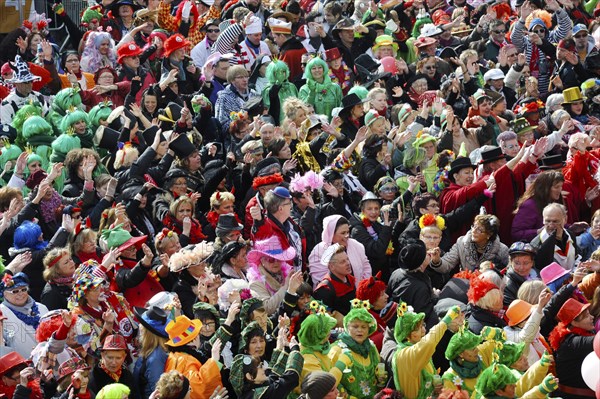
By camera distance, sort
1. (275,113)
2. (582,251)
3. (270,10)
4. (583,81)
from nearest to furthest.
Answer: (582,251)
(275,113)
(583,81)
(270,10)

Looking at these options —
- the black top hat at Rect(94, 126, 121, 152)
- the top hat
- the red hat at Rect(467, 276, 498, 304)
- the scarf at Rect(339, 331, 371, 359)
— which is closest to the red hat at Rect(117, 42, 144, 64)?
the black top hat at Rect(94, 126, 121, 152)

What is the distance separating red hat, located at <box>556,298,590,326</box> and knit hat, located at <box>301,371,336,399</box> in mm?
2012

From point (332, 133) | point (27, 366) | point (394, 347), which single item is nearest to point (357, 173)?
point (332, 133)

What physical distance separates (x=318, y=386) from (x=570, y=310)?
7.06 feet

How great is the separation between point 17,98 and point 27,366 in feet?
21.7

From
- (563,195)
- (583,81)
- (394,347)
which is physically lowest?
(583,81)

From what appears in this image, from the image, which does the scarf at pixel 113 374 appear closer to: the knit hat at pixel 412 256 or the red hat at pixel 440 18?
the knit hat at pixel 412 256

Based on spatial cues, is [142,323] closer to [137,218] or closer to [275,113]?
[137,218]

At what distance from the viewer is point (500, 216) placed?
13.0 metres

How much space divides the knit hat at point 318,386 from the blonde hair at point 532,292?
7.22ft

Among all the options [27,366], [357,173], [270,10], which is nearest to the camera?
[27,366]

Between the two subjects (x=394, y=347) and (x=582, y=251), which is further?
(x=582, y=251)

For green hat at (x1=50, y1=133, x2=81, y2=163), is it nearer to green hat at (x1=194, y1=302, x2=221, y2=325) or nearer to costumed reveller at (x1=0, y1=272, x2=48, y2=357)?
costumed reveller at (x1=0, y1=272, x2=48, y2=357)

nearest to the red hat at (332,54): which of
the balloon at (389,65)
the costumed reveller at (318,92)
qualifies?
the balloon at (389,65)
